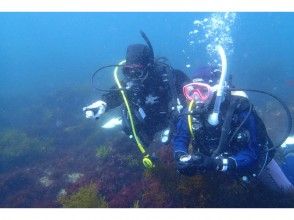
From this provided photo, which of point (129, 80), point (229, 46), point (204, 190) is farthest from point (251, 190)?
point (229, 46)

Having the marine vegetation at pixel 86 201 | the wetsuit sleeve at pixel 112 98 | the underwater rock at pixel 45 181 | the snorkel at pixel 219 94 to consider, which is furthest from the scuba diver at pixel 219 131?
the underwater rock at pixel 45 181

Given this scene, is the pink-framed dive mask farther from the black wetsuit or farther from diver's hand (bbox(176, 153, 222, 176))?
the black wetsuit

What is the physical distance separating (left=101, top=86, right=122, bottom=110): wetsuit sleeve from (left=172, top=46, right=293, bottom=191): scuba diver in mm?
2377

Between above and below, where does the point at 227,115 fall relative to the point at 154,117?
above

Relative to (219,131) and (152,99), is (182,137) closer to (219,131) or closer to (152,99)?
(219,131)

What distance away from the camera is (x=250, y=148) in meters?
4.93

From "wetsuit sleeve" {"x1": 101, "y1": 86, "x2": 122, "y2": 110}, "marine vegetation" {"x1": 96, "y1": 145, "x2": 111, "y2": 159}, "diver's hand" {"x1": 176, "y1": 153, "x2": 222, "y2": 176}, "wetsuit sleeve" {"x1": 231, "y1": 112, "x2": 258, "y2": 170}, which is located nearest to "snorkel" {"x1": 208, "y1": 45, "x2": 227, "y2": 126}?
"wetsuit sleeve" {"x1": 231, "y1": 112, "x2": 258, "y2": 170}

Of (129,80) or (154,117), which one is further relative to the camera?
(154,117)

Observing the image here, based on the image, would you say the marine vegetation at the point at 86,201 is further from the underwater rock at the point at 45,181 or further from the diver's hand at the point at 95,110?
the underwater rock at the point at 45,181

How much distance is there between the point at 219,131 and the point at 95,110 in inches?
101

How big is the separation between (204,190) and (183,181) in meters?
0.50
